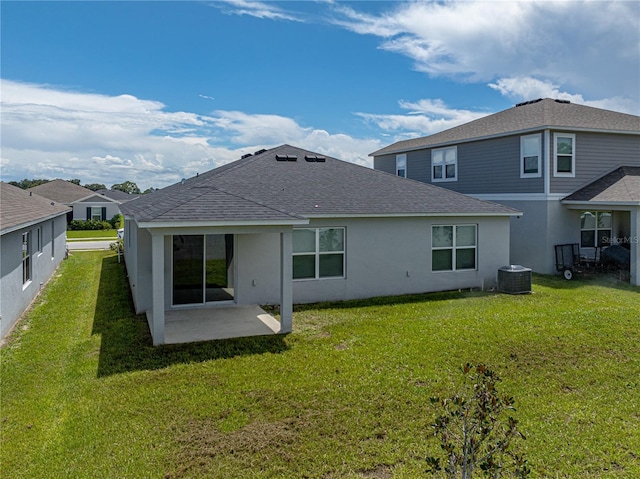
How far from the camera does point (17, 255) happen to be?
1088 cm

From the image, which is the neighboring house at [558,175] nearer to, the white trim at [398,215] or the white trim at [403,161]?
the white trim at [398,215]

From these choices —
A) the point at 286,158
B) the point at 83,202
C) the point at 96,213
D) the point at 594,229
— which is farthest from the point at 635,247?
the point at 83,202

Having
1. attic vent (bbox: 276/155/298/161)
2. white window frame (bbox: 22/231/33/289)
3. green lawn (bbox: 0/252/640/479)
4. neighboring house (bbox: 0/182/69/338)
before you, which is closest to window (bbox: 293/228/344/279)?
green lawn (bbox: 0/252/640/479)

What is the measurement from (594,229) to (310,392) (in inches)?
641

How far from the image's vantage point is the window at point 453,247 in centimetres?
1384

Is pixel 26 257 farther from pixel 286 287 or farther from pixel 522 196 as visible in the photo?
pixel 522 196

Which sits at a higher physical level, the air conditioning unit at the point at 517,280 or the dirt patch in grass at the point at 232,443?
the air conditioning unit at the point at 517,280

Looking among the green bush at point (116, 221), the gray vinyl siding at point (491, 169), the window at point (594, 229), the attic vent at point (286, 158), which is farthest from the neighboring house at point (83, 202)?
the window at point (594, 229)

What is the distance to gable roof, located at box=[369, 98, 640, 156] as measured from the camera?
16.9 metres

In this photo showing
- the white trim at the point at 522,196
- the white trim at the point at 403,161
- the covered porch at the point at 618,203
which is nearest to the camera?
the covered porch at the point at 618,203

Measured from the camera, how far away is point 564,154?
55.2 ft

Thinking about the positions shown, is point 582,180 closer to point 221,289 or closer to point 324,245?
point 324,245

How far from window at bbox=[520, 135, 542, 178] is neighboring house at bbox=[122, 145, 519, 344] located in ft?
12.2

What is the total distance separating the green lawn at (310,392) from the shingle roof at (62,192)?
39054mm
